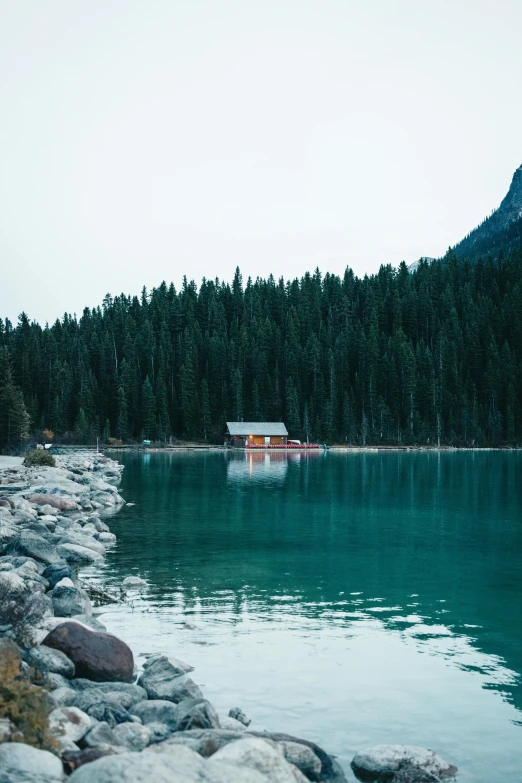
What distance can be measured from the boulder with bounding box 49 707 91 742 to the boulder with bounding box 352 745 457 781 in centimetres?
347

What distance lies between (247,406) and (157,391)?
17.0m

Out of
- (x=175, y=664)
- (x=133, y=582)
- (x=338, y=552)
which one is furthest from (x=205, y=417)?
(x=175, y=664)

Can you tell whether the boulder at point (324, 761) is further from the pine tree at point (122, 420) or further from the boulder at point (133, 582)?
the pine tree at point (122, 420)

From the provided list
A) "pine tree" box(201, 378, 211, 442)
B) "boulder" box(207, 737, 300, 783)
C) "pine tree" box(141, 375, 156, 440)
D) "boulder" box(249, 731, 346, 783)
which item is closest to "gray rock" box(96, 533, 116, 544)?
"boulder" box(249, 731, 346, 783)

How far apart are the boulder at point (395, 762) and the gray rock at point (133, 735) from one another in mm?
2721

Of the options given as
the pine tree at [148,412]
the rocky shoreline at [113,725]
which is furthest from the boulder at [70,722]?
the pine tree at [148,412]

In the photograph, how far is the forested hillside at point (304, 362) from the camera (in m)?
126

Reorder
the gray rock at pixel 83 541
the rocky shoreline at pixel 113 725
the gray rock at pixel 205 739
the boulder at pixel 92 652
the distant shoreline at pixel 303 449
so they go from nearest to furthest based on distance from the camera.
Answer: the rocky shoreline at pixel 113 725, the gray rock at pixel 205 739, the boulder at pixel 92 652, the gray rock at pixel 83 541, the distant shoreline at pixel 303 449

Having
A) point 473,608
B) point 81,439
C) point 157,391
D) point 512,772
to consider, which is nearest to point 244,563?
point 473,608

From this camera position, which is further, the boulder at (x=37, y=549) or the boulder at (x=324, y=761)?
the boulder at (x=37, y=549)

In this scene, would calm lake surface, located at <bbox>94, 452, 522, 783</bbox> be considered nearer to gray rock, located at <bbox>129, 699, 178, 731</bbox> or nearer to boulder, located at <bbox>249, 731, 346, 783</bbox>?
boulder, located at <bbox>249, 731, 346, 783</bbox>

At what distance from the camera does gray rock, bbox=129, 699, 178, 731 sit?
30.7 ft

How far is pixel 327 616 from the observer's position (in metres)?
16.1

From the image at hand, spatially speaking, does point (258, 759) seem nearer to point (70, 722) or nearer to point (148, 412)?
point (70, 722)
